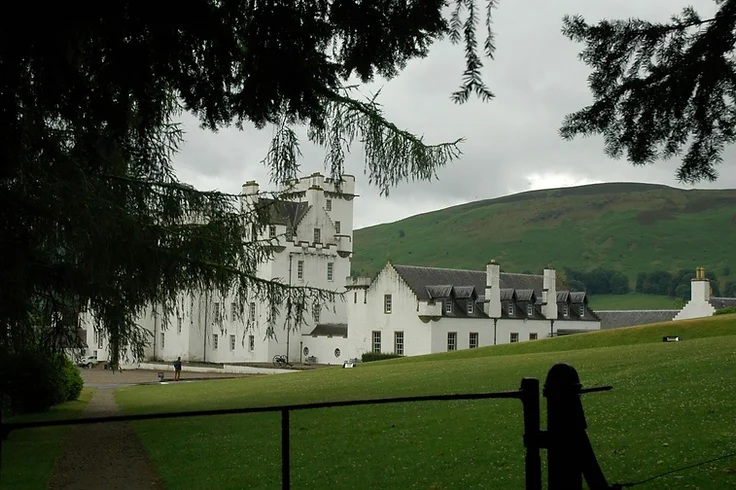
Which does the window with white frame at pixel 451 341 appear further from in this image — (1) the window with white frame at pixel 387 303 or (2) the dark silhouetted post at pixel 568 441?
(2) the dark silhouetted post at pixel 568 441

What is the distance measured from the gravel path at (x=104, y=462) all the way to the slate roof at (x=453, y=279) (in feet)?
133

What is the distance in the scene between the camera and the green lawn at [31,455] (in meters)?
14.2

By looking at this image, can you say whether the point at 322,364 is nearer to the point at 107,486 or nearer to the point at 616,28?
the point at 107,486

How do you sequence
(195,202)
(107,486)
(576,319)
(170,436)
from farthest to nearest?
(576,319), (170,436), (195,202), (107,486)

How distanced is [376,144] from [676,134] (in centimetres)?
324

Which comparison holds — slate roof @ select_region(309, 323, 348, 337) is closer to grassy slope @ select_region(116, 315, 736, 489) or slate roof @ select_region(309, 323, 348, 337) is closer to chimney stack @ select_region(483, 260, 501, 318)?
chimney stack @ select_region(483, 260, 501, 318)

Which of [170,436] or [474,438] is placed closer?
Result: [474,438]

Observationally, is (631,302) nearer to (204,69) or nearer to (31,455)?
(31,455)

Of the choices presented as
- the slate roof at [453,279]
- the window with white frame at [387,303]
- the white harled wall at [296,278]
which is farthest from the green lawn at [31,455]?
the white harled wall at [296,278]

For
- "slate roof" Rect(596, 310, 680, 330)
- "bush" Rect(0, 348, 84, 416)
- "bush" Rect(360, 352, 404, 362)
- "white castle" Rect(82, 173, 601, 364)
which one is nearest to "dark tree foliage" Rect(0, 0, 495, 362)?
"bush" Rect(0, 348, 84, 416)

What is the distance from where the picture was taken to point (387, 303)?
63562mm

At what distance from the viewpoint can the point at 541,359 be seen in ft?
101

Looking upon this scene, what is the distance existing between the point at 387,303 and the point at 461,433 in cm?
4756

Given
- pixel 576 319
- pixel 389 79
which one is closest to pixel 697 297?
pixel 576 319
